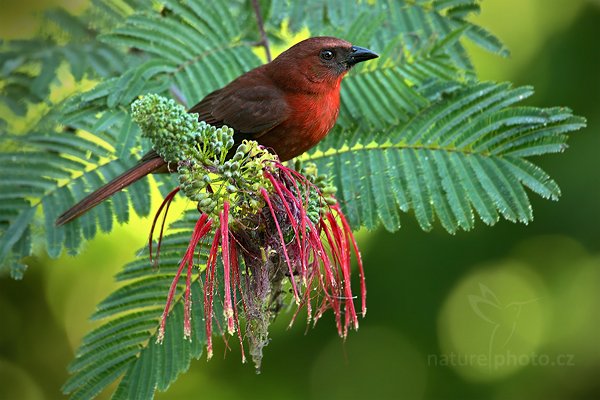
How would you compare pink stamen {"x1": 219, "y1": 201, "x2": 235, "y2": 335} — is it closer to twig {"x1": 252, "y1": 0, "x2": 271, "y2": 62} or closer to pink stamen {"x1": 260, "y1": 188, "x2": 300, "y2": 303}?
pink stamen {"x1": 260, "y1": 188, "x2": 300, "y2": 303}

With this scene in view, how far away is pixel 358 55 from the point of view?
3.62 metres

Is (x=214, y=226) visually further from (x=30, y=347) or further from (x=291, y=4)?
(x=30, y=347)

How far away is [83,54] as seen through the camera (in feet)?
13.8

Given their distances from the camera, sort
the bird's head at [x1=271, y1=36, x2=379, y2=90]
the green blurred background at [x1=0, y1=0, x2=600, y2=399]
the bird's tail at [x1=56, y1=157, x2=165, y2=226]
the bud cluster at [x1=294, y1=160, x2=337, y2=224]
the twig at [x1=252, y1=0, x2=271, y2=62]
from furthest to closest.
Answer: the green blurred background at [x1=0, y1=0, x2=600, y2=399]
the twig at [x1=252, y1=0, x2=271, y2=62]
the bird's head at [x1=271, y1=36, x2=379, y2=90]
the bird's tail at [x1=56, y1=157, x2=165, y2=226]
the bud cluster at [x1=294, y1=160, x2=337, y2=224]

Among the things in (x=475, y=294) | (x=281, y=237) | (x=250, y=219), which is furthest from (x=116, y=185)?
(x=475, y=294)

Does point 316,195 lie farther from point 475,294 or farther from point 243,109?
point 475,294

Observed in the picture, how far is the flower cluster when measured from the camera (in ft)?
7.77

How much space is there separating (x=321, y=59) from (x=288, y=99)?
228 mm

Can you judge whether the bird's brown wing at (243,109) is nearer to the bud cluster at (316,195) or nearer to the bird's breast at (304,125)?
the bird's breast at (304,125)

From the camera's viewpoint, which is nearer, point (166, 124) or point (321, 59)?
point (166, 124)

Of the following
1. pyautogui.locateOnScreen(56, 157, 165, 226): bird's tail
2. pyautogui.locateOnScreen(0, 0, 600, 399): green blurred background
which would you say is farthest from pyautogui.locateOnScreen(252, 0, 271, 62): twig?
pyautogui.locateOnScreen(0, 0, 600, 399): green blurred background

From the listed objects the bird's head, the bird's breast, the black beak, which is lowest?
the bird's breast

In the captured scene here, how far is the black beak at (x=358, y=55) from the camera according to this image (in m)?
3.57

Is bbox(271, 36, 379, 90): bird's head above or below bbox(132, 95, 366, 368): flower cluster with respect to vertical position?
above
